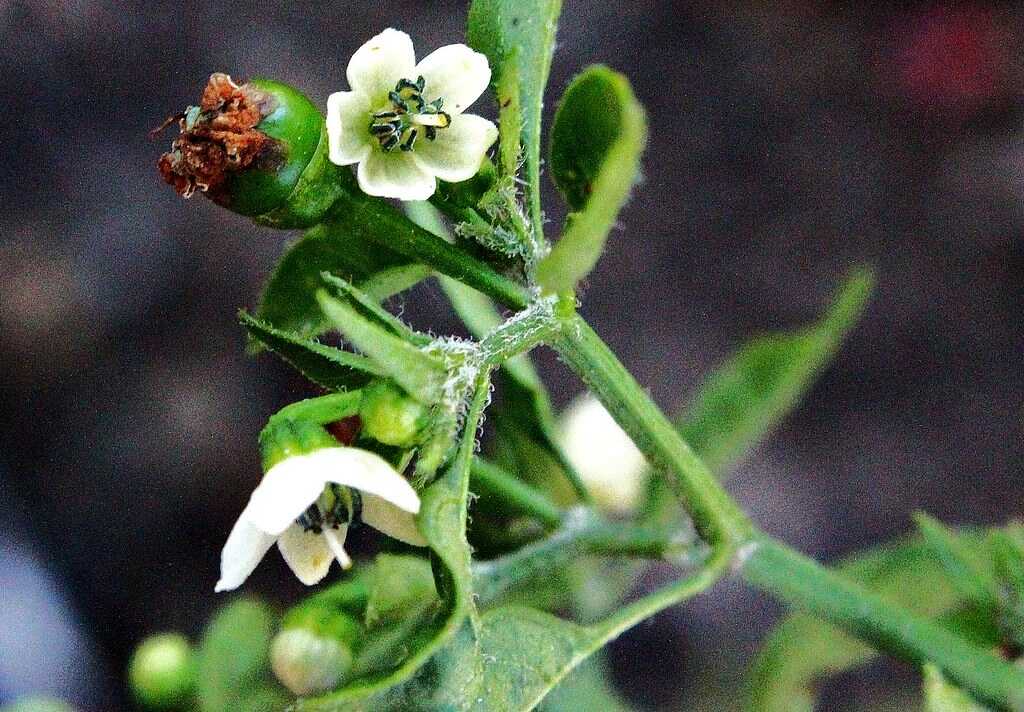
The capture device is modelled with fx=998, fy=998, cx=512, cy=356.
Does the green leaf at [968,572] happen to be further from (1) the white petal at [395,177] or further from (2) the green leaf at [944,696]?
(1) the white petal at [395,177]

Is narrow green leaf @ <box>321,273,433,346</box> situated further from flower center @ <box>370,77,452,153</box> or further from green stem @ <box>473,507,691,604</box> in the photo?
green stem @ <box>473,507,691,604</box>

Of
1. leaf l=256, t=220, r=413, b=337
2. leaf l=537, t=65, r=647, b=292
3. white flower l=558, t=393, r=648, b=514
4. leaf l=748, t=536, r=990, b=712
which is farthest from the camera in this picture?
white flower l=558, t=393, r=648, b=514

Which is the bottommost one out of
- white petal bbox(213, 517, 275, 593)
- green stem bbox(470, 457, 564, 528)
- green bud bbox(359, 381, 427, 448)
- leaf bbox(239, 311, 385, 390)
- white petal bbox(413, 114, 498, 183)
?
green stem bbox(470, 457, 564, 528)

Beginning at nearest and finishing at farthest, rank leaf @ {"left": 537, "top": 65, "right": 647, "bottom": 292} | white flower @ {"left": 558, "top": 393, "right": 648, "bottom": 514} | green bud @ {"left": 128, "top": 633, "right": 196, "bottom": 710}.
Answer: leaf @ {"left": 537, "top": 65, "right": 647, "bottom": 292} → green bud @ {"left": 128, "top": 633, "right": 196, "bottom": 710} → white flower @ {"left": 558, "top": 393, "right": 648, "bottom": 514}

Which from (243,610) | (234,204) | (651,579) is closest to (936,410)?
(651,579)

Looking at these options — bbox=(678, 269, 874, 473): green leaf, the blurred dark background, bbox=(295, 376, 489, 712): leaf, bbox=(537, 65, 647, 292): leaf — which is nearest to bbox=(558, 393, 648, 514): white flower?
bbox=(678, 269, 874, 473): green leaf

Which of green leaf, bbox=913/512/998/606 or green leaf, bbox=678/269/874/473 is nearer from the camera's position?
green leaf, bbox=913/512/998/606
